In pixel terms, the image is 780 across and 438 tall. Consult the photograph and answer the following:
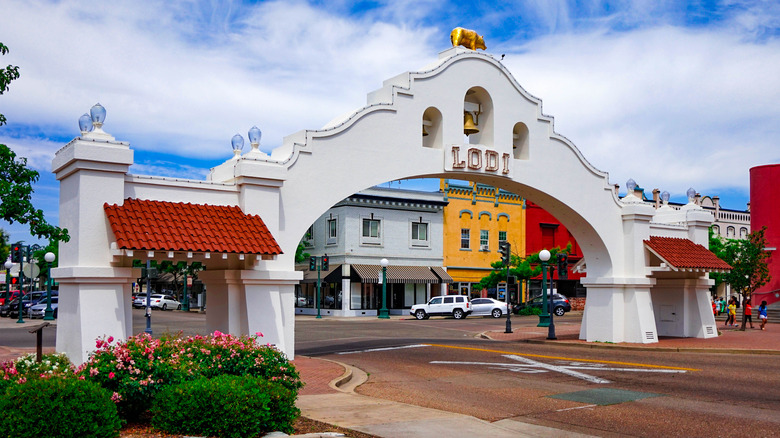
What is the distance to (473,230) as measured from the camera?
5397 centimetres

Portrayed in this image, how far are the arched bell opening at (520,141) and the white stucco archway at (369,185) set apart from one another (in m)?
0.04

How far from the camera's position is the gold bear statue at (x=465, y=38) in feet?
64.9

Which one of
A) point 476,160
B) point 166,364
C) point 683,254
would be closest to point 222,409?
point 166,364

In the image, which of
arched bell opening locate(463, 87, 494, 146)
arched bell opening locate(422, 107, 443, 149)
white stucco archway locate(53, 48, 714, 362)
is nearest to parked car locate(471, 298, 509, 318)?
white stucco archway locate(53, 48, 714, 362)

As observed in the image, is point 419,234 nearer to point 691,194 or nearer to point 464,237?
point 464,237

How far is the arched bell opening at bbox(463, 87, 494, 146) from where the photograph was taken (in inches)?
773

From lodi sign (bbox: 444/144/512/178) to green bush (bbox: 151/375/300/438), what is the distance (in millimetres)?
10855

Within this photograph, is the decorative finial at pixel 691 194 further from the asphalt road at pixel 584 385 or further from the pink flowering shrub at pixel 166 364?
the pink flowering shrub at pixel 166 364

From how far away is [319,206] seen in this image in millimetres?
16688

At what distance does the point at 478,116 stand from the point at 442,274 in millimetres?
32279

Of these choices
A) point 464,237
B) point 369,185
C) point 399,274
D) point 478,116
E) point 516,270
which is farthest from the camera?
point 464,237

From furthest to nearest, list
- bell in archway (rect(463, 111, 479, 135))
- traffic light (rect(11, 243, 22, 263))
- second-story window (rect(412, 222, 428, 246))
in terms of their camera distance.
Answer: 1. second-story window (rect(412, 222, 428, 246))
2. traffic light (rect(11, 243, 22, 263))
3. bell in archway (rect(463, 111, 479, 135))

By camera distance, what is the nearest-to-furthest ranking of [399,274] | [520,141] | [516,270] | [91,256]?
[91,256] → [520,141] → [516,270] → [399,274]

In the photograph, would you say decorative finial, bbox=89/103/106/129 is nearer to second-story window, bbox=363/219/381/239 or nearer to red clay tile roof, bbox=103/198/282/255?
red clay tile roof, bbox=103/198/282/255
